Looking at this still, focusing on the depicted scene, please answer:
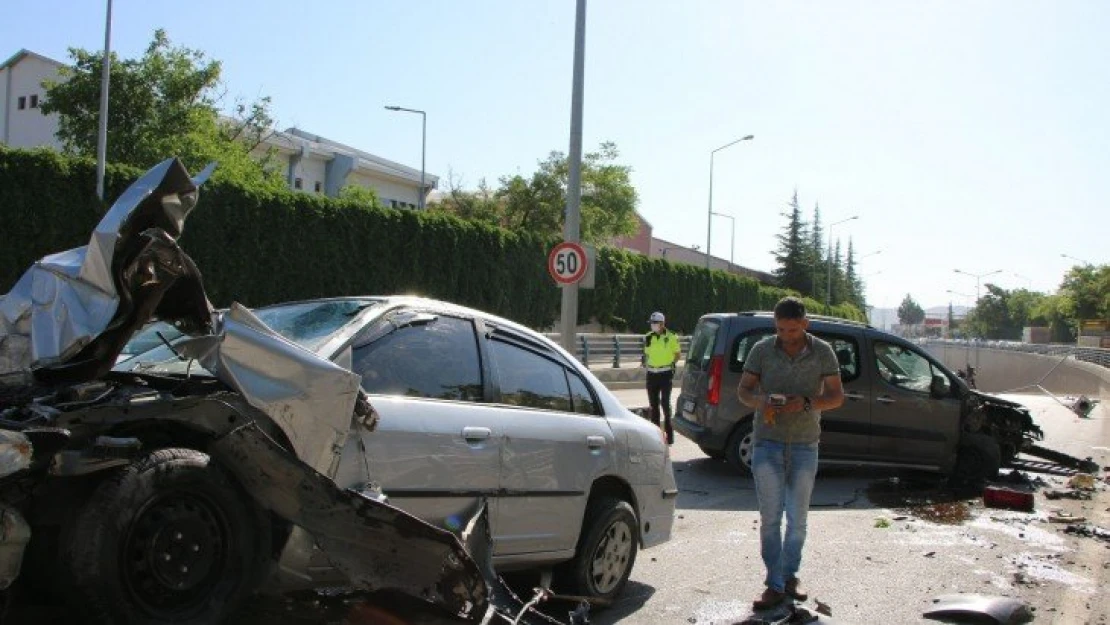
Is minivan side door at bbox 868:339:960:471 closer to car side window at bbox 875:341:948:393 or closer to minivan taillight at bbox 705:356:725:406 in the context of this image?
car side window at bbox 875:341:948:393

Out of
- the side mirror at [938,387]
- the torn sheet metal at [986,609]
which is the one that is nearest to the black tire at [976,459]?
the side mirror at [938,387]

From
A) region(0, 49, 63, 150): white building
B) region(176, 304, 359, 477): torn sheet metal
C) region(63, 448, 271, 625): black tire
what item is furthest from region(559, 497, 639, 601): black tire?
region(0, 49, 63, 150): white building

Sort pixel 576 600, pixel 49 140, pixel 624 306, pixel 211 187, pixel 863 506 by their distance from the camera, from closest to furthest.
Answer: pixel 576 600 < pixel 863 506 < pixel 211 187 < pixel 624 306 < pixel 49 140

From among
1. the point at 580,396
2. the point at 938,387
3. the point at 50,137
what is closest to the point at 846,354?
the point at 938,387

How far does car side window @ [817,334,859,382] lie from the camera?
1127cm

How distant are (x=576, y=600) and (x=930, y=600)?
2427 millimetres

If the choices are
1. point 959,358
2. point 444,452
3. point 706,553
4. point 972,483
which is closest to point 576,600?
point 444,452

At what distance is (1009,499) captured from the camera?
32.7ft

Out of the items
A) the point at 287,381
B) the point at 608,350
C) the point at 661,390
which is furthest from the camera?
the point at 608,350

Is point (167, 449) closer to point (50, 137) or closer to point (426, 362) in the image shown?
point (426, 362)

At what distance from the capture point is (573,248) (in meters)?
14.8

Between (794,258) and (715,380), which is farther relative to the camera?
(794,258)

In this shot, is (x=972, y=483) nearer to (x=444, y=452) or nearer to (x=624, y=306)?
(x=444, y=452)

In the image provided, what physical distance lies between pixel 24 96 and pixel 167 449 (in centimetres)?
5034
